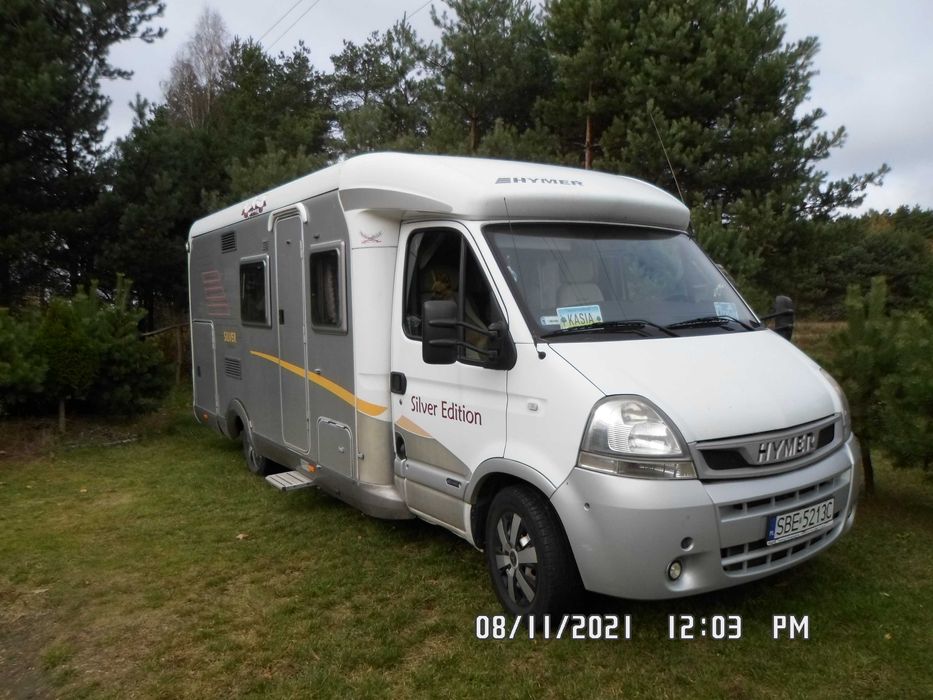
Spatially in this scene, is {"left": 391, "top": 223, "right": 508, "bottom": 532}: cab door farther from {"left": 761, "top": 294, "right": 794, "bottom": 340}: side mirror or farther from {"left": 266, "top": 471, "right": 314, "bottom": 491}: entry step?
{"left": 761, "top": 294, "right": 794, "bottom": 340}: side mirror

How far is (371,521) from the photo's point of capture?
19.5ft

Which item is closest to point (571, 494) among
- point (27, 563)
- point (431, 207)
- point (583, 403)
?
point (583, 403)

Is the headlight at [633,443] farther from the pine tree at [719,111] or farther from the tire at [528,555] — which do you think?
the pine tree at [719,111]

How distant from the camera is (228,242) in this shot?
7.36 metres

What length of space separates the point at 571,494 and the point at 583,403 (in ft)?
1.44

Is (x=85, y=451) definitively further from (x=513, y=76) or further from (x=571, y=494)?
(x=513, y=76)

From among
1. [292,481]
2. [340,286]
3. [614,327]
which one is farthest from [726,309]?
[292,481]

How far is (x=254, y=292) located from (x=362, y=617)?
349cm

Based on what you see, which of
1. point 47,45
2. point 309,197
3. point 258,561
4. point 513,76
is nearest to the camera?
point 258,561

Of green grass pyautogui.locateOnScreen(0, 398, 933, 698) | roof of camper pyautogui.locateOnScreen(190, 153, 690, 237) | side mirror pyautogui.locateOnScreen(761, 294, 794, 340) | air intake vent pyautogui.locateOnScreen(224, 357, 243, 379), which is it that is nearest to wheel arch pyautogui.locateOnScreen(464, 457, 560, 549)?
green grass pyautogui.locateOnScreen(0, 398, 933, 698)

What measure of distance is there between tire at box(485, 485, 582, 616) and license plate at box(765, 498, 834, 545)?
3.19ft

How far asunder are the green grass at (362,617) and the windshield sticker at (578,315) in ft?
5.08

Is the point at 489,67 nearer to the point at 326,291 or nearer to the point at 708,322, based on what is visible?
the point at 326,291
